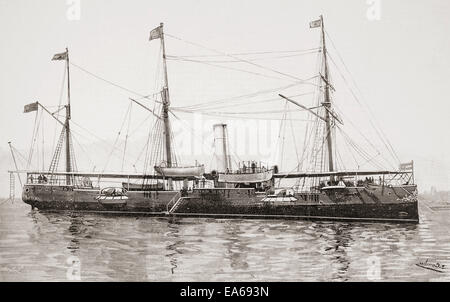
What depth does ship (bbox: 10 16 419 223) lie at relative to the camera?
2345 centimetres

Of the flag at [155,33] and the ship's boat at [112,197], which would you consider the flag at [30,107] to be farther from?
the ship's boat at [112,197]

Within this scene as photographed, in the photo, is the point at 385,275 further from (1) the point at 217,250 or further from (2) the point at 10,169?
(2) the point at 10,169

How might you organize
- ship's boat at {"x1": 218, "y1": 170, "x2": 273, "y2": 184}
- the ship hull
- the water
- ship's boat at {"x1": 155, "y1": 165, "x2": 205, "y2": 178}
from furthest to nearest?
1. ship's boat at {"x1": 155, "y1": 165, "x2": 205, "y2": 178}
2. ship's boat at {"x1": 218, "y1": 170, "x2": 273, "y2": 184}
3. the ship hull
4. the water

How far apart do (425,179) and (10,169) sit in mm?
19659

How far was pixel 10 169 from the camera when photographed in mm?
23297

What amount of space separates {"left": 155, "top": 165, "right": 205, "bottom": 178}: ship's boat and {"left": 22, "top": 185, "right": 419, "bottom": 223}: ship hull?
38.9 inches
